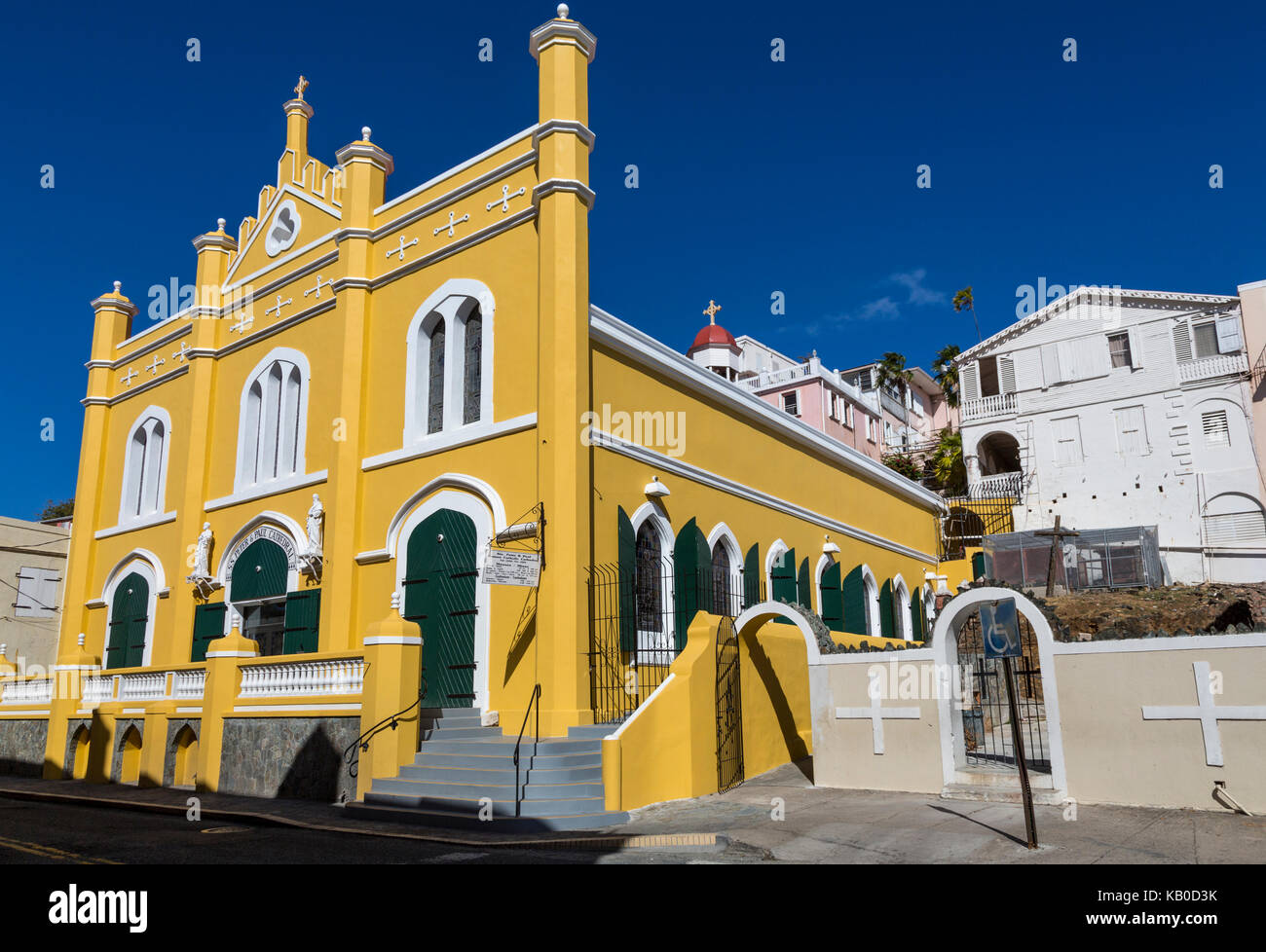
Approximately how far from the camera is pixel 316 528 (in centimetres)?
1588

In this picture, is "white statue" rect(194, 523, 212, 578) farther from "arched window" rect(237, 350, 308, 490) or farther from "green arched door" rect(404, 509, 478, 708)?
"green arched door" rect(404, 509, 478, 708)

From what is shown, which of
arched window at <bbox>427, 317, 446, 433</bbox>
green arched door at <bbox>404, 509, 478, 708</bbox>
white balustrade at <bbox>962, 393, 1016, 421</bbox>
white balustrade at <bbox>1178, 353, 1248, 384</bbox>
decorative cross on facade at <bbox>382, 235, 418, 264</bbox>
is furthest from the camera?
white balustrade at <bbox>962, 393, 1016, 421</bbox>

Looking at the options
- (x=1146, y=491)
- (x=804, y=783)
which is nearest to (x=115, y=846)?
(x=804, y=783)

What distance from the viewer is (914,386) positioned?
168 ft

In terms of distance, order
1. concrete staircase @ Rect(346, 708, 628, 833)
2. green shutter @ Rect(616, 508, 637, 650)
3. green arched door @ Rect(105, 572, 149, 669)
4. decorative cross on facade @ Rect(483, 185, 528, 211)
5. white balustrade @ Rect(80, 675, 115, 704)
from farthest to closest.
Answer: green arched door @ Rect(105, 572, 149, 669)
white balustrade @ Rect(80, 675, 115, 704)
decorative cross on facade @ Rect(483, 185, 528, 211)
green shutter @ Rect(616, 508, 637, 650)
concrete staircase @ Rect(346, 708, 628, 833)

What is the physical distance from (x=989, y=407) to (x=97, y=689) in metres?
30.6

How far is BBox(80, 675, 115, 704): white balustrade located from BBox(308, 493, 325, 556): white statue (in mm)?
4947

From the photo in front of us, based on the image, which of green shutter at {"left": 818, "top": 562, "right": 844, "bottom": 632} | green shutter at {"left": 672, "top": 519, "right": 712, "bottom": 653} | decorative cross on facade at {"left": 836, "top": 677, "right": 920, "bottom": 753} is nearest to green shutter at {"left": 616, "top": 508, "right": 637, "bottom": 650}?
green shutter at {"left": 672, "top": 519, "right": 712, "bottom": 653}

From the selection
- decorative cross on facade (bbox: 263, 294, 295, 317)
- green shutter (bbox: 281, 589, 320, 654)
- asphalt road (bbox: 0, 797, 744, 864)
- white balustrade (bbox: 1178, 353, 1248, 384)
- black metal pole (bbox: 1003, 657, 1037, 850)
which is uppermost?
white balustrade (bbox: 1178, 353, 1248, 384)

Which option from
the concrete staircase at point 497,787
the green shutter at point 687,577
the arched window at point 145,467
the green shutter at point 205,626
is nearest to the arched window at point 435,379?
the green shutter at point 687,577

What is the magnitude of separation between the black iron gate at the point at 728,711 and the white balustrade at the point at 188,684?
27.4 ft

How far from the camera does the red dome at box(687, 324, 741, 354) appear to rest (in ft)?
127

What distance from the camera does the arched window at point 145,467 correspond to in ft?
68.1

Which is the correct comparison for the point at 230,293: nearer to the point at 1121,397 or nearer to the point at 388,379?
the point at 388,379
